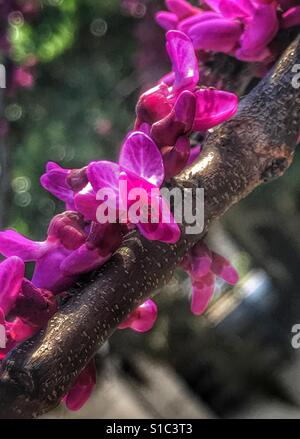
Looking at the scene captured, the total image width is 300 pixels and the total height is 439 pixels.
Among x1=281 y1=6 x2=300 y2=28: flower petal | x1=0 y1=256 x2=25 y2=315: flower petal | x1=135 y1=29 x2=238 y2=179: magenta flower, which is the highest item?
x1=281 y1=6 x2=300 y2=28: flower petal

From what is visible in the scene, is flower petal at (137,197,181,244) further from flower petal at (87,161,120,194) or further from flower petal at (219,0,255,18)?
flower petal at (219,0,255,18)

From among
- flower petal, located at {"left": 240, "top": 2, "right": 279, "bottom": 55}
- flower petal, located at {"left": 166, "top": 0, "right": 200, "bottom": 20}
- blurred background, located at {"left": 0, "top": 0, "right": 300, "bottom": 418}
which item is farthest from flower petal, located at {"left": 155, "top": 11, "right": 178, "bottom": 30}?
blurred background, located at {"left": 0, "top": 0, "right": 300, "bottom": 418}

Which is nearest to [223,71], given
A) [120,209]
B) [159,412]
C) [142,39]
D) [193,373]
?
[120,209]

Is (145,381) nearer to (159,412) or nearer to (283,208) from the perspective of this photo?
(159,412)

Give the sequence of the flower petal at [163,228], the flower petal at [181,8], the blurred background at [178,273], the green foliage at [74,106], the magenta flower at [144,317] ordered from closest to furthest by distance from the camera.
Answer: the flower petal at [163,228] < the magenta flower at [144,317] < the flower petal at [181,8] < the blurred background at [178,273] < the green foliage at [74,106]

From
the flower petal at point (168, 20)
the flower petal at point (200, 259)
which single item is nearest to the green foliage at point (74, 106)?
the flower petal at point (168, 20)

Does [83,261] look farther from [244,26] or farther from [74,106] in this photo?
[74,106]

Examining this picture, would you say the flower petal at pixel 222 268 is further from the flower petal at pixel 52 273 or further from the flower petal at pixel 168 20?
the flower petal at pixel 168 20
